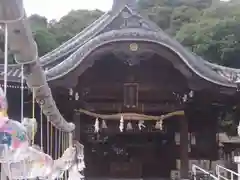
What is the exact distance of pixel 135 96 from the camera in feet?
31.4

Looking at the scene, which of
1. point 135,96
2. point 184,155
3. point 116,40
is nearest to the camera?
point 116,40

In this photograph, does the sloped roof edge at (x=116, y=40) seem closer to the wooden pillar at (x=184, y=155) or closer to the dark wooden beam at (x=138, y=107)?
the dark wooden beam at (x=138, y=107)

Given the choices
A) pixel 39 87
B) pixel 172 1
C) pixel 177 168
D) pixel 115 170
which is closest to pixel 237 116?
pixel 177 168

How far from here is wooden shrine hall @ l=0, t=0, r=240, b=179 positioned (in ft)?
27.9

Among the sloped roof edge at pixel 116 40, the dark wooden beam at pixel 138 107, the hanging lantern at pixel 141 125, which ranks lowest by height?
the hanging lantern at pixel 141 125

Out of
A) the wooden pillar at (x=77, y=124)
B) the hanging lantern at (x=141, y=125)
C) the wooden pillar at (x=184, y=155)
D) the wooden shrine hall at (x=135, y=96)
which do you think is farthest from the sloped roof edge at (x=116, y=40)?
the hanging lantern at (x=141, y=125)

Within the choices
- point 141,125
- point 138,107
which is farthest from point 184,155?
point 138,107

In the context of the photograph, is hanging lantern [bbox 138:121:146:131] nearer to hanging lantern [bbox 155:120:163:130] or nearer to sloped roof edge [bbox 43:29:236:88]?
hanging lantern [bbox 155:120:163:130]

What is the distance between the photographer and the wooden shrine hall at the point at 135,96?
Answer: 27.9ft

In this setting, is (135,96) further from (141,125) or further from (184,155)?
(184,155)

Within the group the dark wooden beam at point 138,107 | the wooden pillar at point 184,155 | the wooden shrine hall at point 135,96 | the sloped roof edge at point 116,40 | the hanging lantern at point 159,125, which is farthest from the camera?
the hanging lantern at point 159,125

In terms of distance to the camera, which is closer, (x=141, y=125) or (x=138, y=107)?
(x=138, y=107)

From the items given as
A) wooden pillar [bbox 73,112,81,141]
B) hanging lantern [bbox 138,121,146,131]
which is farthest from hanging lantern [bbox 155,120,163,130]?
wooden pillar [bbox 73,112,81,141]

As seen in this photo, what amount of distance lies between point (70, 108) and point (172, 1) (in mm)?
20361
